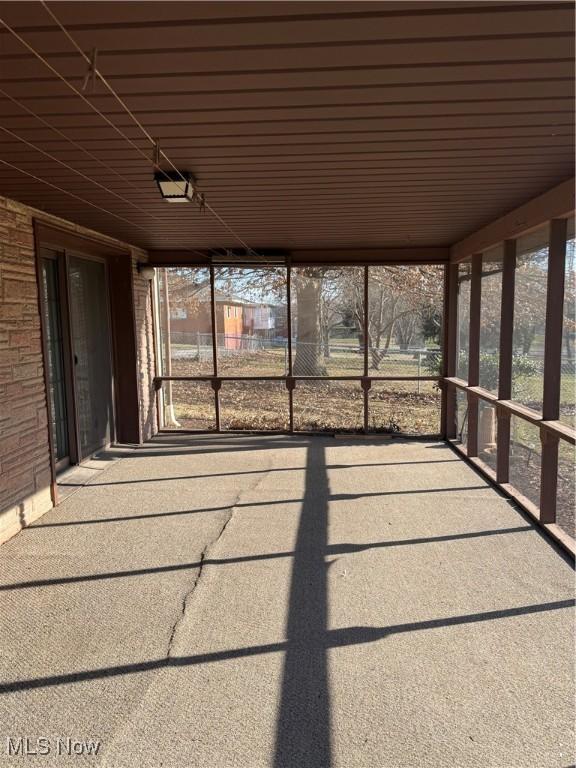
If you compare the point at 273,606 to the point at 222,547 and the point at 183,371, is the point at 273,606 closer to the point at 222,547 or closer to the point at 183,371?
the point at 222,547

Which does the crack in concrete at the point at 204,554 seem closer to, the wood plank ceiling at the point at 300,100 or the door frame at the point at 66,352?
the door frame at the point at 66,352

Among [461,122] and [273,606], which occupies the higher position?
[461,122]

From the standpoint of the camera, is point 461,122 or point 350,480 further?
point 350,480

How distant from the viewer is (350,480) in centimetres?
498

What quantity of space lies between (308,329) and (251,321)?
2.77ft

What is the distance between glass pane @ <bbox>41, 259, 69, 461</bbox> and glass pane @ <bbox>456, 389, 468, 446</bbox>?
446 cm

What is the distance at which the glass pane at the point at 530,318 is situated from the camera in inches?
159

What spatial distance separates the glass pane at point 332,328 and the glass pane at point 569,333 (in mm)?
3540

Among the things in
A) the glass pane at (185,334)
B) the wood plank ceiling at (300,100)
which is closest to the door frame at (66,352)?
the wood plank ceiling at (300,100)

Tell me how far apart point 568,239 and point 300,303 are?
4751 millimetres

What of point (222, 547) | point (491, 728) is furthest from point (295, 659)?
point (222, 547)

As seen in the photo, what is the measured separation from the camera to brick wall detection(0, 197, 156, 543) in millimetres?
3691

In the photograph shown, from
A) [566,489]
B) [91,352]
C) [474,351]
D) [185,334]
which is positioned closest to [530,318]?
[474,351]

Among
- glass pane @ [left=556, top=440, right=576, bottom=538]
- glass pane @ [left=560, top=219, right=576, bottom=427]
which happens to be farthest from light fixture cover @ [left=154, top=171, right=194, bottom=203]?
glass pane @ [left=556, top=440, right=576, bottom=538]
